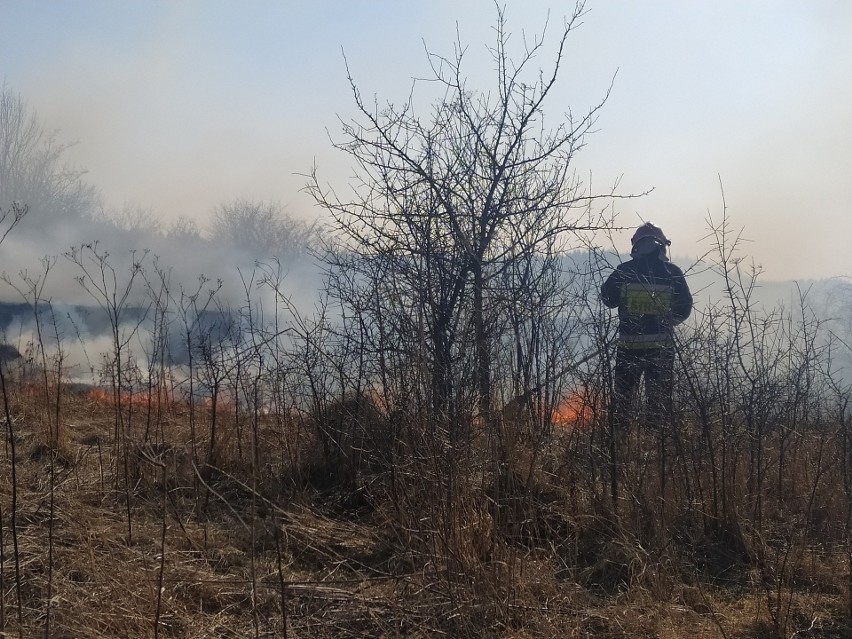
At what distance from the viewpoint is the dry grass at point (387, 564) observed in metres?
3.11

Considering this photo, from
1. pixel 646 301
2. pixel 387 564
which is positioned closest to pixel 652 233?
pixel 646 301

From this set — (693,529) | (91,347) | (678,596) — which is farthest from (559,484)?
(91,347)

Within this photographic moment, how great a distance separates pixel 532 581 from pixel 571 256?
330 cm

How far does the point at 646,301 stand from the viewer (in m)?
6.35

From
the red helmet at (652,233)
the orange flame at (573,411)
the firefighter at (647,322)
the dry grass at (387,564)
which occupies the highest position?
the red helmet at (652,233)

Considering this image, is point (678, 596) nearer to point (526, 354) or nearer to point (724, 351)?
point (724, 351)

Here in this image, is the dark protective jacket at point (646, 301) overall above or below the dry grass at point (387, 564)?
above

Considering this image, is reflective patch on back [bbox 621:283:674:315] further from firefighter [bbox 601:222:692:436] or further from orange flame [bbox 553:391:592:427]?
orange flame [bbox 553:391:592:427]

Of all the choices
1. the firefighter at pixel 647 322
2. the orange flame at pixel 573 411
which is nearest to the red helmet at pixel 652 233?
the firefighter at pixel 647 322

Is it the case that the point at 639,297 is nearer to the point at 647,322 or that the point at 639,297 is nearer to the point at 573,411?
the point at 647,322

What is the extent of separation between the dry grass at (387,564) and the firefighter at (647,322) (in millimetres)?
645

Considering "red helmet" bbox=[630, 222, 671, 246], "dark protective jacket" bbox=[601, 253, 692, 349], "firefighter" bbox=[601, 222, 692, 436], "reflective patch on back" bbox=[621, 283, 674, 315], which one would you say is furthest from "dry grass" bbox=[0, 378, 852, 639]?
"red helmet" bbox=[630, 222, 671, 246]

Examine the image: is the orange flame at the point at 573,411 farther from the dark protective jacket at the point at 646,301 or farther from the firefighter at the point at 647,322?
the dark protective jacket at the point at 646,301

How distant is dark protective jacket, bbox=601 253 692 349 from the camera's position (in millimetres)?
5613
